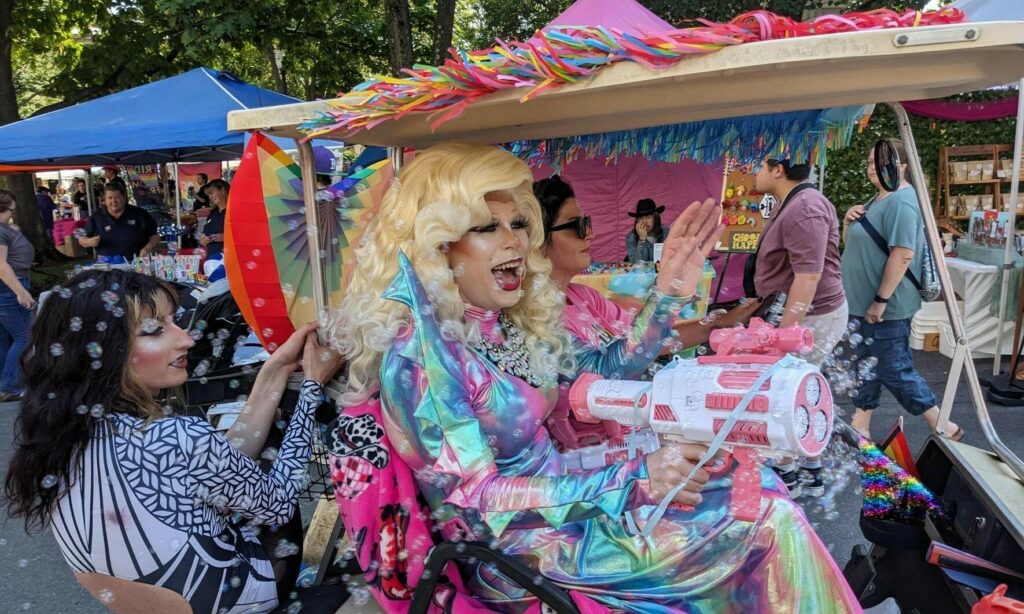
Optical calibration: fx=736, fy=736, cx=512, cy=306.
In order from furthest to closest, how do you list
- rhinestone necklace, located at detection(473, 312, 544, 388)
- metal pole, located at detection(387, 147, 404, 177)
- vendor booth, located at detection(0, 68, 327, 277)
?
vendor booth, located at detection(0, 68, 327, 277), metal pole, located at detection(387, 147, 404, 177), rhinestone necklace, located at detection(473, 312, 544, 388)

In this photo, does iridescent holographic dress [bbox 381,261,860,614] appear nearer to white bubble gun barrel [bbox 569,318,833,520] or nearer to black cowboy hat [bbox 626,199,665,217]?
white bubble gun barrel [bbox 569,318,833,520]

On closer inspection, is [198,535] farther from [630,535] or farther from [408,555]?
[630,535]

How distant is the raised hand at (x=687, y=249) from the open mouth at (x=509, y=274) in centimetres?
46

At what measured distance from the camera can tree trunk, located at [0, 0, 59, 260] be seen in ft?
38.2

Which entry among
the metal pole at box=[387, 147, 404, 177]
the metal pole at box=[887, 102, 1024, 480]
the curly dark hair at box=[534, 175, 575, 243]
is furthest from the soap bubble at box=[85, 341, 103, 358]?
the metal pole at box=[887, 102, 1024, 480]

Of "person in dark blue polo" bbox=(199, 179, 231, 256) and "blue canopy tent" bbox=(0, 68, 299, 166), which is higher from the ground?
"blue canopy tent" bbox=(0, 68, 299, 166)

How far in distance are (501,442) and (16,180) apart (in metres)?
14.2

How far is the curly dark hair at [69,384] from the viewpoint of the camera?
5.26 feet

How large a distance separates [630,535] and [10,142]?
7.42 meters

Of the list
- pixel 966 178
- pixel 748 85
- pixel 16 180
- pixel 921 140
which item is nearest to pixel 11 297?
pixel 748 85

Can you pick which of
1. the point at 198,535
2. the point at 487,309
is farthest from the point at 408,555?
the point at 487,309

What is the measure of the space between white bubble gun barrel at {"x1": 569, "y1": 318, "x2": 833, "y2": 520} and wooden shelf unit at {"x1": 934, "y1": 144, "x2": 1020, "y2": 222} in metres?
9.42

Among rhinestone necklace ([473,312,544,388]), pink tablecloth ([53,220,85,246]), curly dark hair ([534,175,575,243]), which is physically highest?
curly dark hair ([534,175,575,243])

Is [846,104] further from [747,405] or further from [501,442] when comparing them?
[501,442]
